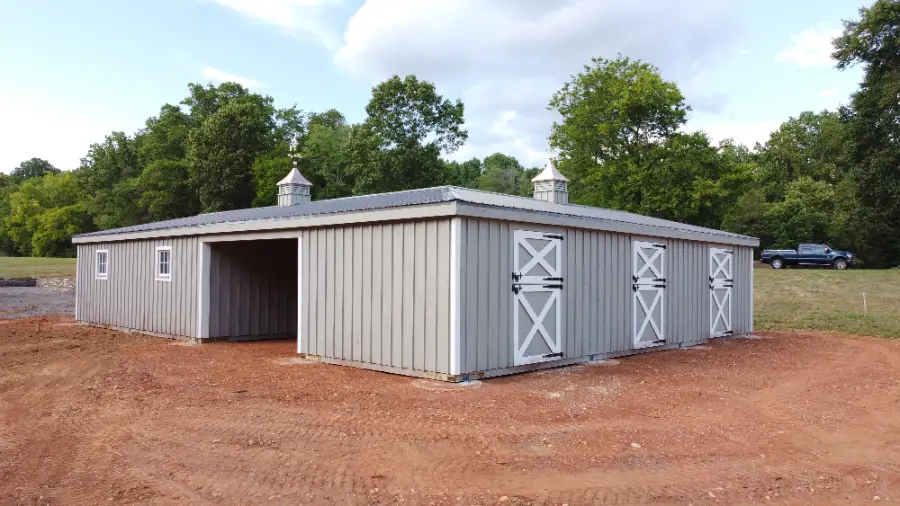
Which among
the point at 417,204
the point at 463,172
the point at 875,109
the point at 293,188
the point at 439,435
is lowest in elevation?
the point at 439,435

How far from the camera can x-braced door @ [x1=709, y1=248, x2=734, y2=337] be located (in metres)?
14.4

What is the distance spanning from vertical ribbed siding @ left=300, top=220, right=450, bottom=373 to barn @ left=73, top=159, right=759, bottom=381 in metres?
0.02

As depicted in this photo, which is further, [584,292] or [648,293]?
[648,293]

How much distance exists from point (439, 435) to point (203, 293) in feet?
28.2

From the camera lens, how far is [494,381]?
349 inches

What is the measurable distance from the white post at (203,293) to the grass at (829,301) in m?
14.1

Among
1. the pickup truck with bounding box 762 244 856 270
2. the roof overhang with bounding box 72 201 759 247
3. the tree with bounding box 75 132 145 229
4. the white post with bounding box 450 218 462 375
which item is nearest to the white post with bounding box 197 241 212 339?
the roof overhang with bounding box 72 201 759 247

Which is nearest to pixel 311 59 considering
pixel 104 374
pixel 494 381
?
pixel 104 374

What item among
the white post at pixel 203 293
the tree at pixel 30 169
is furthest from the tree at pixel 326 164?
the tree at pixel 30 169

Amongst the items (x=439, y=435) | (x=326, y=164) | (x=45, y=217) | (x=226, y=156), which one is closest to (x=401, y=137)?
(x=326, y=164)

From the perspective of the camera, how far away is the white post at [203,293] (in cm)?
1306

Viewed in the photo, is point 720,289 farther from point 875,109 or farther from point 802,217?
point 802,217

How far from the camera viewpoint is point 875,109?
30.7 m

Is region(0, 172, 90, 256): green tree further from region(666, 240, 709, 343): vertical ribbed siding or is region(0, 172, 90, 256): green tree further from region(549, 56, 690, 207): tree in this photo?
region(666, 240, 709, 343): vertical ribbed siding
